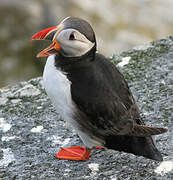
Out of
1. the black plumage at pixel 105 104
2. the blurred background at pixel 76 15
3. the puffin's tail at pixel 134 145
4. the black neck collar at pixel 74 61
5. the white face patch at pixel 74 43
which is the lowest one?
the puffin's tail at pixel 134 145

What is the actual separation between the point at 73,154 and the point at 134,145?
0.53 m

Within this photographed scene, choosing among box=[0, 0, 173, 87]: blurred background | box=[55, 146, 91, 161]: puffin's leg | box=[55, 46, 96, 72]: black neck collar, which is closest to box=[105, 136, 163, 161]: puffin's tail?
box=[55, 146, 91, 161]: puffin's leg

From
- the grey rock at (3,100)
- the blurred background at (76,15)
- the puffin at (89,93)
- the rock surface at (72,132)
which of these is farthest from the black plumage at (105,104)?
the blurred background at (76,15)

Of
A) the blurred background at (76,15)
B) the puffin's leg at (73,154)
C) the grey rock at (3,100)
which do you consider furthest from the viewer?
the blurred background at (76,15)

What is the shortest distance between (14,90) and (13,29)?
5.28 meters

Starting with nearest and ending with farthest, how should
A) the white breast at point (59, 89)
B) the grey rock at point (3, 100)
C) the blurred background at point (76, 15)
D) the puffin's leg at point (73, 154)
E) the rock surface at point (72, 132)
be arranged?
the white breast at point (59, 89), the rock surface at point (72, 132), the puffin's leg at point (73, 154), the grey rock at point (3, 100), the blurred background at point (76, 15)

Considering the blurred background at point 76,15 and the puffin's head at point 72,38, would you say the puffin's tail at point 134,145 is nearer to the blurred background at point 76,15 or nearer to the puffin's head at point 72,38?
the puffin's head at point 72,38

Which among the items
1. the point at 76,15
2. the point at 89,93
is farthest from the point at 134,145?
the point at 76,15

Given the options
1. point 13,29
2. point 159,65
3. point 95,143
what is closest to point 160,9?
point 13,29

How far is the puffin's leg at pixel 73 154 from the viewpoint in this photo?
123 inches

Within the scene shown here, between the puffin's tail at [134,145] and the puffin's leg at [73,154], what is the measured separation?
0.27 metres

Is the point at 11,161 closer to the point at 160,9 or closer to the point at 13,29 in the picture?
the point at 13,29

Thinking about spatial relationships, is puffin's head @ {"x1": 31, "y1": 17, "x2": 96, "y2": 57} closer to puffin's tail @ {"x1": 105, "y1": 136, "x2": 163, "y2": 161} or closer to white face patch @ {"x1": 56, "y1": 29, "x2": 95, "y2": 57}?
white face patch @ {"x1": 56, "y1": 29, "x2": 95, "y2": 57}

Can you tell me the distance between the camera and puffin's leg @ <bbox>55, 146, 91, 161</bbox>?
10.3ft
